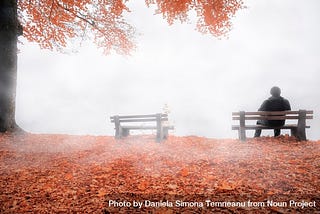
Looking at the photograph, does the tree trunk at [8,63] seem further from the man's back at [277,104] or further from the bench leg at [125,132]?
the man's back at [277,104]

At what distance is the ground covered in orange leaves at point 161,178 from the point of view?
Answer: 13.3ft

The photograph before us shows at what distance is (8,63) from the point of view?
10.8m

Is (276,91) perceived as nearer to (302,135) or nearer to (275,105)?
(275,105)

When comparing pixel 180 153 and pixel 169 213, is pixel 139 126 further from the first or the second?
pixel 169 213

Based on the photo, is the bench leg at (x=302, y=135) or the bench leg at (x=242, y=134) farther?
the bench leg at (x=242, y=134)

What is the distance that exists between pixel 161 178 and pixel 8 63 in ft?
30.9

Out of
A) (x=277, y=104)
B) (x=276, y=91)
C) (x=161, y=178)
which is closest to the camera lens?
(x=161, y=178)

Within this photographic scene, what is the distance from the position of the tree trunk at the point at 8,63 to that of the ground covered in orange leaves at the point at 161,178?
83.3 inches

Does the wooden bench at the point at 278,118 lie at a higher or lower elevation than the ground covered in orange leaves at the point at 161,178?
higher

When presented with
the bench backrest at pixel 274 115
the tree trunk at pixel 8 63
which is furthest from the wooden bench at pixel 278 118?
the tree trunk at pixel 8 63

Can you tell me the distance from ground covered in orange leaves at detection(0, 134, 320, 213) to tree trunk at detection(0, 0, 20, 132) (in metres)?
2.11

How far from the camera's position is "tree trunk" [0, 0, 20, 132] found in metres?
10.5

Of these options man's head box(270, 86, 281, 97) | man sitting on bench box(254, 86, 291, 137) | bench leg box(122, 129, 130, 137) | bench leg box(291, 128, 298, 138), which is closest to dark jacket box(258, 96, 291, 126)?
man sitting on bench box(254, 86, 291, 137)

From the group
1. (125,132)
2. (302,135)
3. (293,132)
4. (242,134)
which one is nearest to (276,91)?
(293,132)
